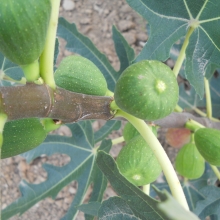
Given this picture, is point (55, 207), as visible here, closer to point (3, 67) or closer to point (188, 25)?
point (3, 67)

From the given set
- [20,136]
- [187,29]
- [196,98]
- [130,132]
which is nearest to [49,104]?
[20,136]

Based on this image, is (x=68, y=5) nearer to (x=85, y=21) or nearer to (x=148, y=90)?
(x=85, y=21)

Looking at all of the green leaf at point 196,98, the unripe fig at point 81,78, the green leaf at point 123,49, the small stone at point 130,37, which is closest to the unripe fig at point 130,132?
the unripe fig at point 81,78

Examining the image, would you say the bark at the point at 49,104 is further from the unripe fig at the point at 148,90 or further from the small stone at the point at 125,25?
the small stone at the point at 125,25

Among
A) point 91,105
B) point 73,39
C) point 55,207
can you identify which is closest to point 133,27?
point 73,39

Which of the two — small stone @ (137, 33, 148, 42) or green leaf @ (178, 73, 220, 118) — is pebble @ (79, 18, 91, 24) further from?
green leaf @ (178, 73, 220, 118)

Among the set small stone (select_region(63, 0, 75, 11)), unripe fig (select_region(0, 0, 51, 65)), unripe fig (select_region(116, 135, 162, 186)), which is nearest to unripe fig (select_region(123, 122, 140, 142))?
unripe fig (select_region(116, 135, 162, 186))

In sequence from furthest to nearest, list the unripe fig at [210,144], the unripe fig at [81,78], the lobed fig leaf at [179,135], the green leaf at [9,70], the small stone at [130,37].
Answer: the small stone at [130,37] → the lobed fig leaf at [179,135] → the green leaf at [9,70] → the unripe fig at [210,144] → the unripe fig at [81,78]
